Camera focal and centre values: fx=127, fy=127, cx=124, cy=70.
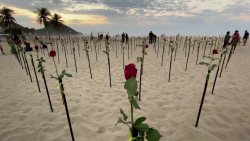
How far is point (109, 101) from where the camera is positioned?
12.0ft

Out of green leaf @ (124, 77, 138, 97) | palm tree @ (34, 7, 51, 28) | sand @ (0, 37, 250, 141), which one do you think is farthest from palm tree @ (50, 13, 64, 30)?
green leaf @ (124, 77, 138, 97)

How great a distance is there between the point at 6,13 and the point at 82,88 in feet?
118

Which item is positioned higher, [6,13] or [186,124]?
[6,13]

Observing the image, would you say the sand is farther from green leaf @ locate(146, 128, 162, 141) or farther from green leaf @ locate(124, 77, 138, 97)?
green leaf @ locate(124, 77, 138, 97)

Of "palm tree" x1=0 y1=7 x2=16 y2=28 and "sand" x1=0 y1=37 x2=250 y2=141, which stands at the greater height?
"palm tree" x1=0 y1=7 x2=16 y2=28

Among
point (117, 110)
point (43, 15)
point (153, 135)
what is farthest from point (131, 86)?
point (43, 15)

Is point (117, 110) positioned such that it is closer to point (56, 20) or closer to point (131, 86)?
point (131, 86)

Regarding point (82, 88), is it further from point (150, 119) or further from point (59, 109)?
point (150, 119)

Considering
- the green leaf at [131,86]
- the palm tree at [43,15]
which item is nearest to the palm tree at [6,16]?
the palm tree at [43,15]

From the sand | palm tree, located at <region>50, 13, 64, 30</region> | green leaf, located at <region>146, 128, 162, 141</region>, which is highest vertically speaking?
palm tree, located at <region>50, 13, 64, 30</region>

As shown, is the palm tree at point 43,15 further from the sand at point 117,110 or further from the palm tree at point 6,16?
the sand at point 117,110

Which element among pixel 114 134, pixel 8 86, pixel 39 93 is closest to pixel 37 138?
pixel 114 134

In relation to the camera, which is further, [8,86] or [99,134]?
[8,86]

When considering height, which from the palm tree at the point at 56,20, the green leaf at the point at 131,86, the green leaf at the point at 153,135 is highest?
the palm tree at the point at 56,20
